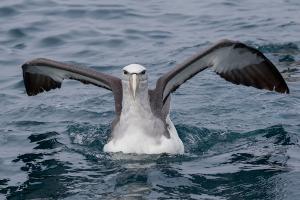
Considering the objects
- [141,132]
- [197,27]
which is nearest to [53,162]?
[141,132]

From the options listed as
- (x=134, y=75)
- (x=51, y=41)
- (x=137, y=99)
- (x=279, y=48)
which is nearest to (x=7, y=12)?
(x=51, y=41)

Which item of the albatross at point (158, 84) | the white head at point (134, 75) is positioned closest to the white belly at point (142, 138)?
the albatross at point (158, 84)

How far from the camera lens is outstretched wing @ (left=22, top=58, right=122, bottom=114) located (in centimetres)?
1084

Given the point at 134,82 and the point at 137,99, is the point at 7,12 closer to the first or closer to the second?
the point at 137,99

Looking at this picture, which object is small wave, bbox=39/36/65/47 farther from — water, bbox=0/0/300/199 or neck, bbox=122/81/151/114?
neck, bbox=122/81/151/114

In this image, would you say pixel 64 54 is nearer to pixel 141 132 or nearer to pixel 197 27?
pixel 197 27

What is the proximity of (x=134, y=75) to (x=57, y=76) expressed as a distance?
5.37ft

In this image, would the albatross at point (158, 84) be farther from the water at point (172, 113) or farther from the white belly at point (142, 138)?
the water at point (172, 113)

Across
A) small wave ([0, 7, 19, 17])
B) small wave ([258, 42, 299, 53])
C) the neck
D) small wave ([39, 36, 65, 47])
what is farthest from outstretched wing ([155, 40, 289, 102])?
small wave ([0, 7, 19, 17])

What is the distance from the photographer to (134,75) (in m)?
10.2

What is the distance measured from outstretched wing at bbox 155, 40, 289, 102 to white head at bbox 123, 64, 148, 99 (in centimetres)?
41

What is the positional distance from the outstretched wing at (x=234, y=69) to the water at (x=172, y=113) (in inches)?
28.8

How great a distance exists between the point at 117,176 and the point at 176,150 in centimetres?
101

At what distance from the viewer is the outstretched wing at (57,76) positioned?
10844 millimetres
